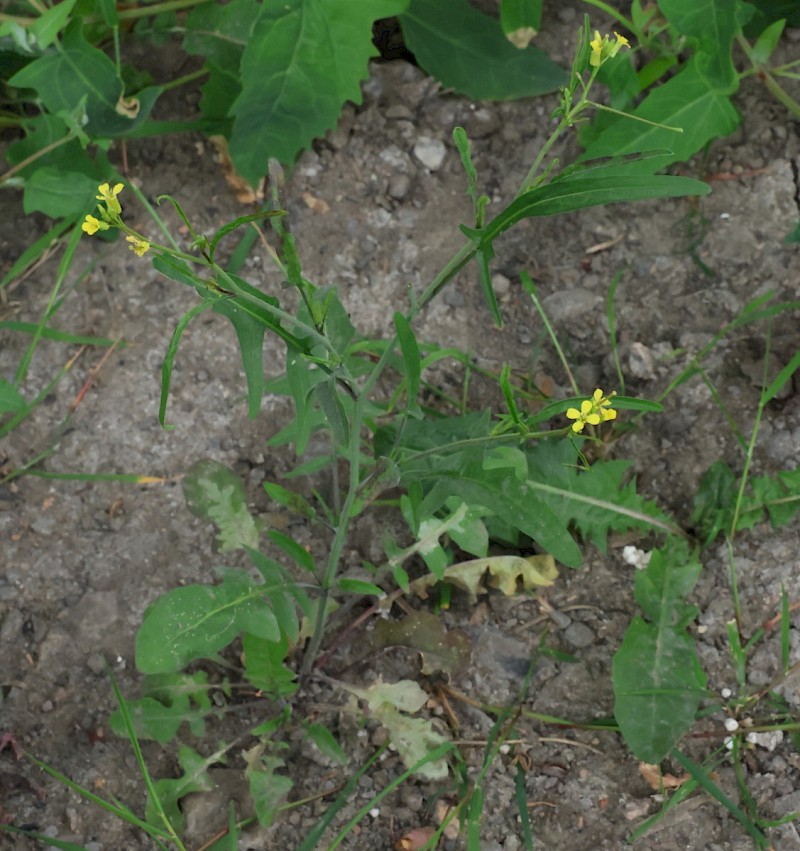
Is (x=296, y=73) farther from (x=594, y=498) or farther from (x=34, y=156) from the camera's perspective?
(x=594, y=498)

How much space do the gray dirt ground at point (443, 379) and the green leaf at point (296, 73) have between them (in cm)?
23

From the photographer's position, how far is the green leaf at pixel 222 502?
2.45 metres

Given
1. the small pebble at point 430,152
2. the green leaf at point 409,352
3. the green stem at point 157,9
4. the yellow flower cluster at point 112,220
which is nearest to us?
the yellow flower cluster at point 112,220

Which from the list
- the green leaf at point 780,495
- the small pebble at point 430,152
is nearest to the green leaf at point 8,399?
the small pebble at point 430,152

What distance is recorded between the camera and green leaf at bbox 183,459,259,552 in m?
2.45

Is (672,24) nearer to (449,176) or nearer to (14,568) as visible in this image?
(449,176)

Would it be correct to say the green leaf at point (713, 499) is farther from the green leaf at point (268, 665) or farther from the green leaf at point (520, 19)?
the green leaf at point (520, 19)

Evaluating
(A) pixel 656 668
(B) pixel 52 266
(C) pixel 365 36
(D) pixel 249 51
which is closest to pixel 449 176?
(C) pixel 365 36


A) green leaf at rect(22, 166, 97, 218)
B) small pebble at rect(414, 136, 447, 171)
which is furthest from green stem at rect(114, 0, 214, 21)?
small pebble at rect(414, 136, 447, 171)

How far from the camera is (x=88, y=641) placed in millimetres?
2490

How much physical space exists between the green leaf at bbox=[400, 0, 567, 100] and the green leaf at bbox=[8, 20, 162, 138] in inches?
32.3

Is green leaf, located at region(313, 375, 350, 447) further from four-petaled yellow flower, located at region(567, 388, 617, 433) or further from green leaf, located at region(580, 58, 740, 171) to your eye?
green leaf, located at region(580, 58, 740, 171)

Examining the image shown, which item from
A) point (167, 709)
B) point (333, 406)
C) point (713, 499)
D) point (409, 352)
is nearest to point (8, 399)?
point (167, 709)

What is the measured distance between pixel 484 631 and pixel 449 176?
1406mm
